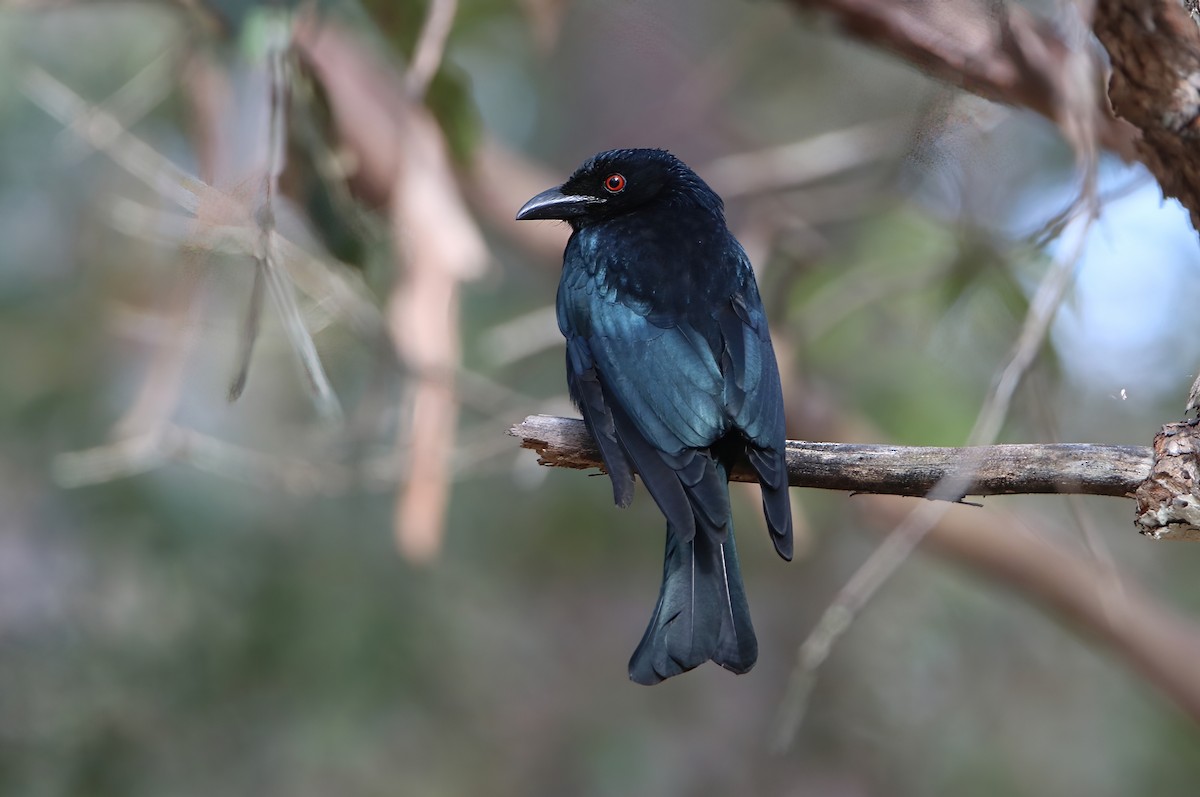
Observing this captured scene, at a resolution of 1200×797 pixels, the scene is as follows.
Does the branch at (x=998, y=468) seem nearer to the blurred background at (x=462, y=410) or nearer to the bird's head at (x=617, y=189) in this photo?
the blurred background at (x=462, y=410)

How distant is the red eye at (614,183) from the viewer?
3857 millimetres

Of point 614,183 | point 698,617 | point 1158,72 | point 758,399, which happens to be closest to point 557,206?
point 614,183

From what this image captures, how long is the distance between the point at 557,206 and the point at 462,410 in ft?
13.1

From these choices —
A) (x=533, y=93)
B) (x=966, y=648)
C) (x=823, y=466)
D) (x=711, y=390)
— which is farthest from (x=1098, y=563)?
(x=533, y=93)

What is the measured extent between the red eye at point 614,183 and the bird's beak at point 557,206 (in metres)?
0.05

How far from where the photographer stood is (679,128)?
25.4ft

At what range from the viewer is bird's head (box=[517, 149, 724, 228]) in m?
3.86

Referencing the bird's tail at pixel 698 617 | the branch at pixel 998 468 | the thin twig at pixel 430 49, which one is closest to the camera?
the branch at pixel 998 468

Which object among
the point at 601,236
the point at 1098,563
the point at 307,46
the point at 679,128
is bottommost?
the point at 1098,563

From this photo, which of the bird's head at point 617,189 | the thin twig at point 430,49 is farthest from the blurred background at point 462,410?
the bird's head at point 617,189

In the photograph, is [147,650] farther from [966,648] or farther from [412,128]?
[966,648]

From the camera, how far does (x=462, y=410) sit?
771 centimetres

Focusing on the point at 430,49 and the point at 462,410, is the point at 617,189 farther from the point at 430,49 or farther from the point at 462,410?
the point at 462,410

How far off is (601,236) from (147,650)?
3.35 m
